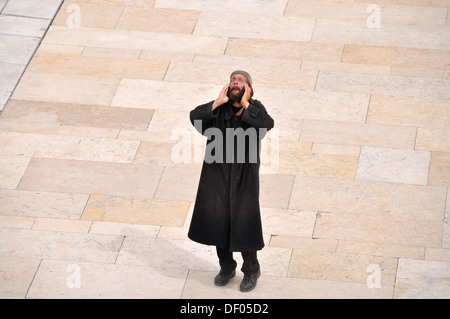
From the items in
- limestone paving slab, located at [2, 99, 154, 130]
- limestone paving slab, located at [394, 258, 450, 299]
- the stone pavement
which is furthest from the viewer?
limestone paving slab, located at [2, 99, 154, 130]

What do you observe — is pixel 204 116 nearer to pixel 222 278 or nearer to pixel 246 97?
pixel 246 97

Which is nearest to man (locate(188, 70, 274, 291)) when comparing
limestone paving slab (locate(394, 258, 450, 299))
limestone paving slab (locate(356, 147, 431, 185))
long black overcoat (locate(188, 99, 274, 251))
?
long black overcoat (locate(188, 99, 274, 251))

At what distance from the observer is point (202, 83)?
1204 cm

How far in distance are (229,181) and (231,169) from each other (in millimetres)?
108

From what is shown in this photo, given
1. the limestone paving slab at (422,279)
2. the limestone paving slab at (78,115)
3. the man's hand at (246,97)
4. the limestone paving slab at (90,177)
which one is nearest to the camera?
the man's hand at (246,97)

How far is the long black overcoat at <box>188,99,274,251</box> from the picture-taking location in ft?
27.3

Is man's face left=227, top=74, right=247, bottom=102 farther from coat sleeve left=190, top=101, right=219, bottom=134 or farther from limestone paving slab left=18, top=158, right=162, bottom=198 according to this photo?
limestone paving slab left=18, top=158, right=162, bottom=198

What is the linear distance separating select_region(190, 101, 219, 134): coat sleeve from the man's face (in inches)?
8.3

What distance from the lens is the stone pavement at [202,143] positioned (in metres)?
9.20

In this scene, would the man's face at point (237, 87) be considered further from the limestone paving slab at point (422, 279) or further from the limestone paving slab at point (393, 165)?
the limestone paving slab at point (393, 165)

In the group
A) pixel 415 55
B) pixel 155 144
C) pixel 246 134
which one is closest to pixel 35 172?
pixel 155 144

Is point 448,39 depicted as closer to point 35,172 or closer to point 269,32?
point 269,32

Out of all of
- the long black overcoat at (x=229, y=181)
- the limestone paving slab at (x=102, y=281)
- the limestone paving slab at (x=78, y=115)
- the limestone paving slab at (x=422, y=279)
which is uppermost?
the long black overcoat at (x=229, y=181)

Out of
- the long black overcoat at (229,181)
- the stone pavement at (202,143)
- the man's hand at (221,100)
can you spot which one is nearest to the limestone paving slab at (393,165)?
the stone pavement at (202,143)
